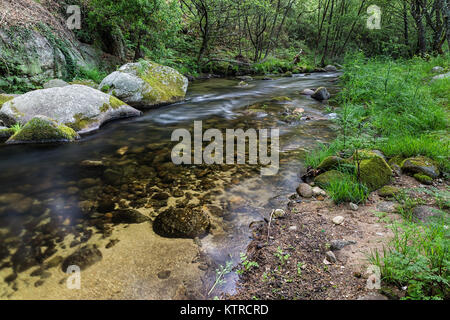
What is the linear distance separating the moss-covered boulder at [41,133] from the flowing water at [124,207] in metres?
0.27

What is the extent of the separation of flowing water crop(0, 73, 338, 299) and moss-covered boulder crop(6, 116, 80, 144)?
0.89 feet

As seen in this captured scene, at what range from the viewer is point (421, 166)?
10.5ft

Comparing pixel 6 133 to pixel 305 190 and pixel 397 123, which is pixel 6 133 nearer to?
pixel 305 190

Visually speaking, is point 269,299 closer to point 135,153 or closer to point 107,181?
point 107,181

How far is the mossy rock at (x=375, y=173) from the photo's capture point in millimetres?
3094

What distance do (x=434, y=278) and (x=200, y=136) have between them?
482 cm

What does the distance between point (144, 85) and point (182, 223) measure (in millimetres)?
6749

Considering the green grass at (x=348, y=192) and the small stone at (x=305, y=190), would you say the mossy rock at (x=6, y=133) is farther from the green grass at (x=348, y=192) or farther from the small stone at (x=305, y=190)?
the green grass at (x=348, y=192)

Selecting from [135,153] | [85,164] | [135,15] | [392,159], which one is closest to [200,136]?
[135,153]

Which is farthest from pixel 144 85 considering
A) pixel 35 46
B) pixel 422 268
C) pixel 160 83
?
pixel 422 268

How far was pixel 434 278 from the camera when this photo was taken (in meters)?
1.42

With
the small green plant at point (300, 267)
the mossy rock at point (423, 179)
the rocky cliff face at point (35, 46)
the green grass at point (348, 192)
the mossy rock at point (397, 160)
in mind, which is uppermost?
the rocky cliff face at point (35, 46)

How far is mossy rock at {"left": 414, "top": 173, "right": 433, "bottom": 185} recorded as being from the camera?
302cm

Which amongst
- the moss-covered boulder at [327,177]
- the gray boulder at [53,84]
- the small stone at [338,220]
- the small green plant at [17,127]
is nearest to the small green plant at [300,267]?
the small stone at [338,220]
